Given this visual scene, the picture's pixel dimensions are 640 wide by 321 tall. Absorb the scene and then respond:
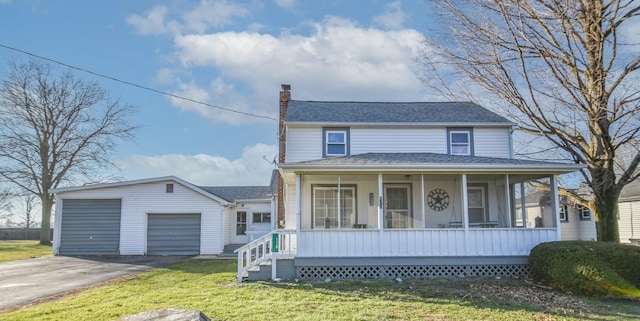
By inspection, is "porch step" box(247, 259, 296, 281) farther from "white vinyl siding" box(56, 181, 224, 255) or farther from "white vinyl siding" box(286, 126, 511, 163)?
"white vinyl siding" box(56, 181, 224, 255)

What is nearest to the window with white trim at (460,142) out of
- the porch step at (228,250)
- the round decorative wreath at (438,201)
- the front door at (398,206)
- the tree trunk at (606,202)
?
the round decorative wreath at (438,201)

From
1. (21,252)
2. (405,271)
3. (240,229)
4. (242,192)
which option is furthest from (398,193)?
(21,252)

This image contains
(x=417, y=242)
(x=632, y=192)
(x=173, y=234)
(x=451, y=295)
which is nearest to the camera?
(x=451, y=295)

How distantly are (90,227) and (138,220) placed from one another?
2394 mm

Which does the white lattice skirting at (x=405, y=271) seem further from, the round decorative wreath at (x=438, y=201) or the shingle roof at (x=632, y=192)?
the shingle roof at (x=632, y=192)

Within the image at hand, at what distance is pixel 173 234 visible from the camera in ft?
67.5

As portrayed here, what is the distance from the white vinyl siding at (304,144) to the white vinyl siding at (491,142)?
5.95 m

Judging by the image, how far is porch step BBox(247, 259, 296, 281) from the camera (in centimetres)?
1147

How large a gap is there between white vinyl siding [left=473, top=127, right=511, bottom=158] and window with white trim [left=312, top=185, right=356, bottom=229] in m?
5.32

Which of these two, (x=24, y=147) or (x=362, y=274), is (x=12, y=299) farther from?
(x=24, y=147)

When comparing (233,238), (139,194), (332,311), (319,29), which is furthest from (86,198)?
(332,311)

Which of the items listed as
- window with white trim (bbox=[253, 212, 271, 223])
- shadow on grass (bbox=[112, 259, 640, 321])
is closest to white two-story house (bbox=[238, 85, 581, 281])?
shadow on grass (bbox=[112, 259, 640, 321])

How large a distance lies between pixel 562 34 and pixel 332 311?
1098 cm

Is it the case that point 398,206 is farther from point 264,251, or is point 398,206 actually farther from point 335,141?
point 264,251
